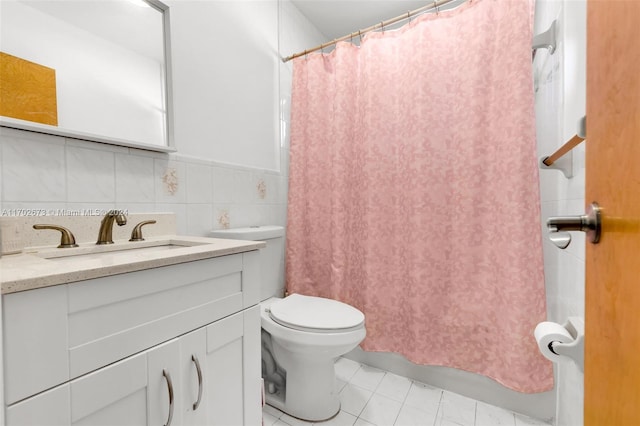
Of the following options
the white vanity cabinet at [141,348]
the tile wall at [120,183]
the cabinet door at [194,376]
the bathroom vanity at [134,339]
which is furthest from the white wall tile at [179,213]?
the cabinet door at [194,376]

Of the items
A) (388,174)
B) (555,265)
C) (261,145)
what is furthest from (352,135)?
(555,265)

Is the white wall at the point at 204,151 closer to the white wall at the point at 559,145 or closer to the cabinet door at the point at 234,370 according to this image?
the cabinet door at the point at 234,370

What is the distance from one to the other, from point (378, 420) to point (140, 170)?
148cm

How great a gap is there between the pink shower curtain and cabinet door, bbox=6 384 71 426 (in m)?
1.26

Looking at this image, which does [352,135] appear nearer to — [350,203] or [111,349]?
[350,203]

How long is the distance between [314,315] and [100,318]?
2.85 feet

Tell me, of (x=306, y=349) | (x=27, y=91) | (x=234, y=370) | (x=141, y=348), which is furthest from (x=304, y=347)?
(x=27, y=91)

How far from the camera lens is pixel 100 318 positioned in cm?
58

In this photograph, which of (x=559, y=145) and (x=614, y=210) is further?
(x=559, y=145)

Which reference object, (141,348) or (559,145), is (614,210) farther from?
(559,145)

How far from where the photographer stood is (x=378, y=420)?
1.27 meters

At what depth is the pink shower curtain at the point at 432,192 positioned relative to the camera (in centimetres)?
122

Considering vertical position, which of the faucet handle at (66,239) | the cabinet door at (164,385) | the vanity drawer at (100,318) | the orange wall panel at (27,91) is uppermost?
the orange wall panel at (27,91)

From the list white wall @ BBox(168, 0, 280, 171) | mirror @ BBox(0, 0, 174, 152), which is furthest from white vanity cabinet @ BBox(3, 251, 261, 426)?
white wall @ BBox(168, 0, 280, 171)
